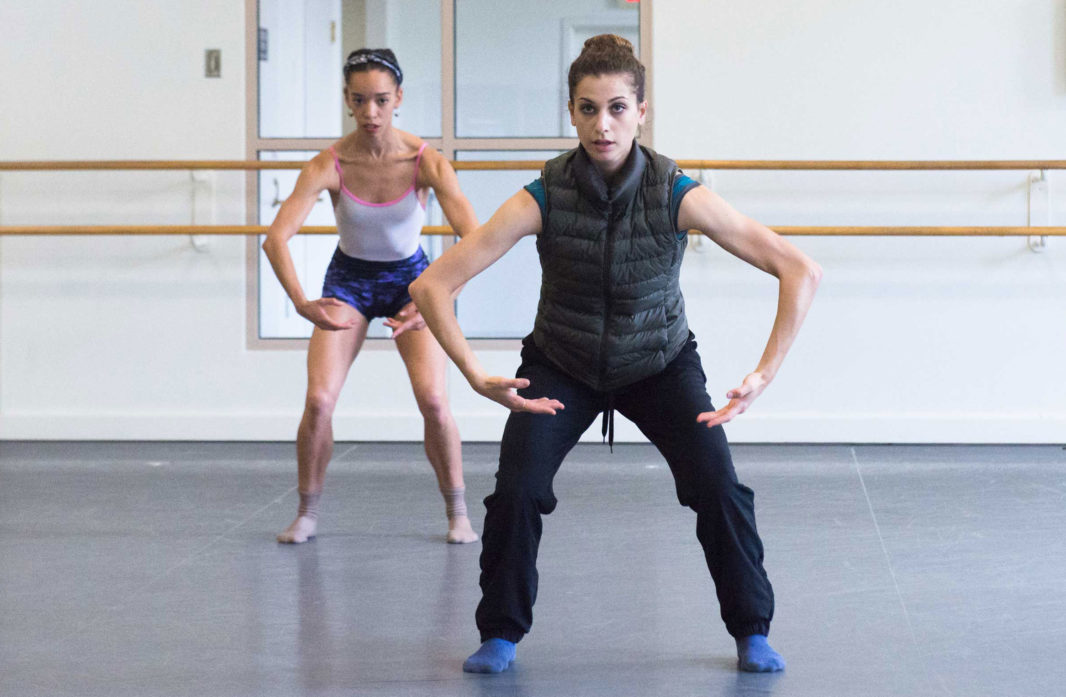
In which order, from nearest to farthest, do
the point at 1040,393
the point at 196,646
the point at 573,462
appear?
the point at 196,646 → the point at 573,462 → the point at 1040,393

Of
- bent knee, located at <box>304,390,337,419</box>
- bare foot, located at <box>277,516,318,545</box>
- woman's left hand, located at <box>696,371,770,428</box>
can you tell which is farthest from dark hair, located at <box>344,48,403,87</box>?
woman's left hand, located at <box>696,371,770,428</box>

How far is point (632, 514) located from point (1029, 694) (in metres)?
1.69

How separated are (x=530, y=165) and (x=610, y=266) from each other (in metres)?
2.86

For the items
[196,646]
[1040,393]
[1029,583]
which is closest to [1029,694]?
[1029,583]

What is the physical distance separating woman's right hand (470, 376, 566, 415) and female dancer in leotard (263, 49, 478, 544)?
1.21 meters

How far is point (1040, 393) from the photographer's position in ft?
16.2

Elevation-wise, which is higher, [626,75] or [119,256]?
[626,75]

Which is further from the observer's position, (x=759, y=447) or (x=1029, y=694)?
(x=759, y=447)

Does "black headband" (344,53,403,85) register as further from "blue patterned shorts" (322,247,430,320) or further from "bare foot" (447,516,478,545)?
"bare foot" (447,516,478,545)

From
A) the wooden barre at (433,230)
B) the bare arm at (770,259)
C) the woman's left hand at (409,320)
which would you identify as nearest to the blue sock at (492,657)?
the bare arm at (770,259)

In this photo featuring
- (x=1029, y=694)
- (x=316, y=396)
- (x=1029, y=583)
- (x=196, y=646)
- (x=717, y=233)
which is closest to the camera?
(x=1029, y=694)

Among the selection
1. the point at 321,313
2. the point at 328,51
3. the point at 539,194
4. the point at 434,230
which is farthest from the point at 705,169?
the point at 539,194

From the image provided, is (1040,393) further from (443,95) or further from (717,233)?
(717,233)

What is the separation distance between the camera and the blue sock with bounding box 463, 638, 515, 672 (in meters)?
2.04
